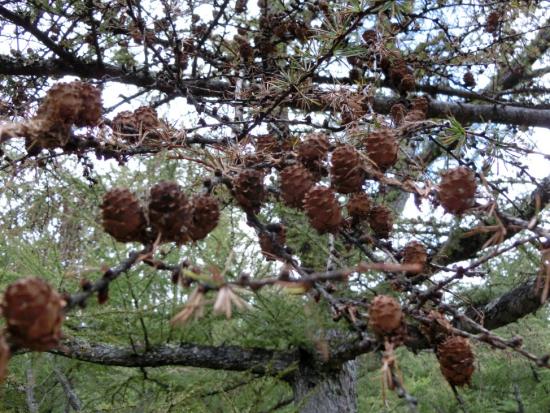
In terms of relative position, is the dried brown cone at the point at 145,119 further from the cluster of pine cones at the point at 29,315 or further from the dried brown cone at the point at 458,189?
the cluster of pine cones at the point at 29,315

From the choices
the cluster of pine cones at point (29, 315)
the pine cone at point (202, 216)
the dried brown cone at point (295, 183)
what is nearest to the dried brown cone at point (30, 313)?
the cluster of pine cones at point (29, 315)

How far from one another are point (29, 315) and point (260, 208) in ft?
2.54

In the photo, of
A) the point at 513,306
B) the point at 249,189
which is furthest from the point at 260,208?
the point at 513,306

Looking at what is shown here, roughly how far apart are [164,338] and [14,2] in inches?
68.5

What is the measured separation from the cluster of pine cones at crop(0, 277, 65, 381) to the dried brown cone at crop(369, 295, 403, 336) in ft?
1.74

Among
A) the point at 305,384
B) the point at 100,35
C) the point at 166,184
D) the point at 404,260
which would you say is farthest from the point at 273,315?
the point at 166,184

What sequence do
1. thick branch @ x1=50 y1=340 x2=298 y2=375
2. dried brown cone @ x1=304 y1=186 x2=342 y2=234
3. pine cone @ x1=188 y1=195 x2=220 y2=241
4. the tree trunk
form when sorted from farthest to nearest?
the tree trunk < thick branch @ x1=50 y1=340 x2=298 y2=375 < dried brown cone @ x1=304 y1=186 x2=342 y2=234 < pine cone @ x1=188 y1=195 x2=220 y2=241

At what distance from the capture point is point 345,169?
3.99ft

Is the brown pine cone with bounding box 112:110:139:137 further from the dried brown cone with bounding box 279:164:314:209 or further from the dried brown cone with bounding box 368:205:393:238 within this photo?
the dried brown cone with bounding box 368:205:393:238

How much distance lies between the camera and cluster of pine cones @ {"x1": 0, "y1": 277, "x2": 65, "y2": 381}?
0.66m

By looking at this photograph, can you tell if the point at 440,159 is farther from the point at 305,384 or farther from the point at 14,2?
the point at 14,2

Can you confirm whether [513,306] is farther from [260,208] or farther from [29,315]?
[29,315]

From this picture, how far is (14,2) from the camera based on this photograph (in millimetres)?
2611

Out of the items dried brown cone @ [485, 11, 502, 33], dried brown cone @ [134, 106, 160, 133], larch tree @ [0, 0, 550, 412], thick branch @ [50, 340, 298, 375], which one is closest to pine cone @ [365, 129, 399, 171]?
larch tree @ [0, 0, 550, 412]
